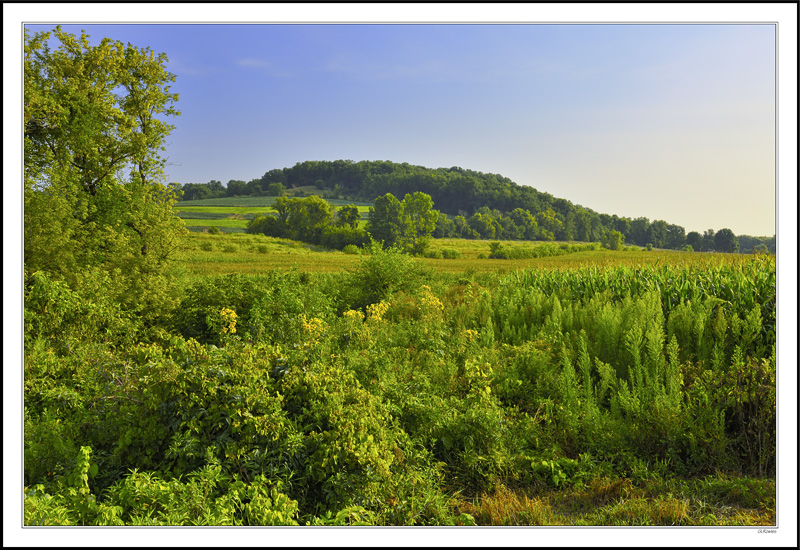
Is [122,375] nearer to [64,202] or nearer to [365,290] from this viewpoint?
[64,202]

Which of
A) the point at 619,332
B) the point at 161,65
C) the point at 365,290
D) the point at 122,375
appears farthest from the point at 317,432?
the point at 161,65

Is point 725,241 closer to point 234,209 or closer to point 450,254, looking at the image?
point 234,209

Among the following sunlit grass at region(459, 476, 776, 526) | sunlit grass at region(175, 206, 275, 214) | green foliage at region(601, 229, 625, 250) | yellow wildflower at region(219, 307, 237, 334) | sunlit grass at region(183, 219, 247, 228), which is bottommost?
sunlit grass at region(459, 476, 776, 526)

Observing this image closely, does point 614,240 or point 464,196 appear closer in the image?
point 614,240

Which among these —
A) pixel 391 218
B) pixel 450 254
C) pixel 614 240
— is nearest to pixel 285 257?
pixel 391 218

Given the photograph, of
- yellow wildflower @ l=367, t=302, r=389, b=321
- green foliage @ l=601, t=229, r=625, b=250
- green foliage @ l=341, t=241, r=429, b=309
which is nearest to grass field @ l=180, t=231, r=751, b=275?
green foliage @ l=601, t=229, r=625, b=250

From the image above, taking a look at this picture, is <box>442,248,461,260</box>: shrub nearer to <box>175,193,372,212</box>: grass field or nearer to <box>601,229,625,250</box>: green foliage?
<box>175,193,372,212</box>: grass field

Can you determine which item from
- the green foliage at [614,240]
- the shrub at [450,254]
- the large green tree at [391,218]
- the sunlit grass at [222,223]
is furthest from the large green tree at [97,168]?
the shrub at [450,254]

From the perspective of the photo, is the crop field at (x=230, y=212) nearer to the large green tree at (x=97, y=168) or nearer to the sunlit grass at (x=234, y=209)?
the sunlit grass at (x=234, y=209)
